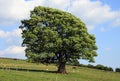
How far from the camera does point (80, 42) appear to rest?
79938mm

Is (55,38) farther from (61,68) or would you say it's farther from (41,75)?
(41,75)

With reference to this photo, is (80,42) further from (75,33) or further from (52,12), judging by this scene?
(52,12)

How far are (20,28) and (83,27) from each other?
13691 mm

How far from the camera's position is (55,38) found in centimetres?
7788

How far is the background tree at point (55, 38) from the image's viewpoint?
77.9 meters

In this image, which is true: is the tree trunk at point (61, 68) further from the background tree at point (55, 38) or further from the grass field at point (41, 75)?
the grass field at point (41, 75)

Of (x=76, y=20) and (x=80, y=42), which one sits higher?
(x=76, y=20)

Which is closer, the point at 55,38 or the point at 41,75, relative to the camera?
the point at 41,75

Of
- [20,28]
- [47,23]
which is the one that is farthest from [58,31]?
[20,28]

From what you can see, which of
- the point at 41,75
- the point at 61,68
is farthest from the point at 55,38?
the point at 41,75

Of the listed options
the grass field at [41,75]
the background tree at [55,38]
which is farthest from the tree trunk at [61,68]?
the grass field at [41,75]

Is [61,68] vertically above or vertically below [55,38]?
below

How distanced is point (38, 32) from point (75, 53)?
29.5 ft

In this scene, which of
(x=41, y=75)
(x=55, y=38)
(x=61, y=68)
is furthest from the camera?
(x=61, y=68)
